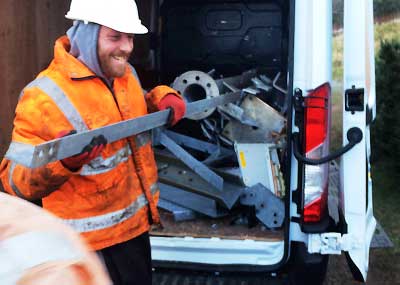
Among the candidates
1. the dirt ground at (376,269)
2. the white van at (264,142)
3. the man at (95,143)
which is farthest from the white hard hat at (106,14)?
the dirt ground at (376,269)

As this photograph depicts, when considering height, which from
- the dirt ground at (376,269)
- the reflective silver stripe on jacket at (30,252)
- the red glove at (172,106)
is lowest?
the dirt ground at (376,269)

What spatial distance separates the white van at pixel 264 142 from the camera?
252cm

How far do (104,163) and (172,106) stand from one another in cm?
51

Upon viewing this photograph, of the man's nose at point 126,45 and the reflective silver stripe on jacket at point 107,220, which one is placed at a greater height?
the man's nose at point 126,45

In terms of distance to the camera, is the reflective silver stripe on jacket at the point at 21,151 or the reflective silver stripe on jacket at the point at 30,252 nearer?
the reflective silver stripe on jacket at the point at 30,252

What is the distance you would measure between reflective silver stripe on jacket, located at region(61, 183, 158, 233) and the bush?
3.52 meters

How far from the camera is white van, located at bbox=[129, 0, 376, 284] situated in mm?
2525

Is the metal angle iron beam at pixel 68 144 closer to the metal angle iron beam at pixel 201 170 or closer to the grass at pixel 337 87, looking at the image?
the grass at pixel 337 87

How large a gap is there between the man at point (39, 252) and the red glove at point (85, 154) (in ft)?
2.90

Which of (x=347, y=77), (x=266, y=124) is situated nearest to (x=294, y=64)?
(x=347, y=77)

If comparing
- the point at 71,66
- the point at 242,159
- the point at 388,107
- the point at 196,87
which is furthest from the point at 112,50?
the point at 388,107

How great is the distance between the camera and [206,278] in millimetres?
2930

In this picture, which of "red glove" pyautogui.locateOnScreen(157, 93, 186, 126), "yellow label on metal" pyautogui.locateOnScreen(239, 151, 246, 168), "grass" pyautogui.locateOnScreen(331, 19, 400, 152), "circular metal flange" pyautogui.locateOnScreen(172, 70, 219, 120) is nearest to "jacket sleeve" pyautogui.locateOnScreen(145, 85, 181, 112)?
"red glove" pyautogui.locateOnScreen(157, 93, 186, 126)

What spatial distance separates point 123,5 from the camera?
222cm
